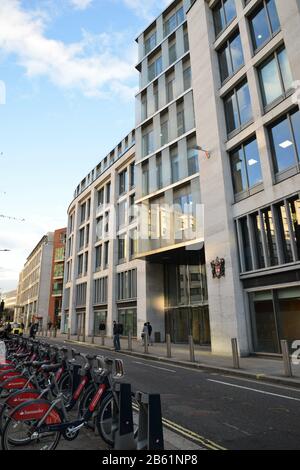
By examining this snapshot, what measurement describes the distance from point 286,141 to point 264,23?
23.2 ft

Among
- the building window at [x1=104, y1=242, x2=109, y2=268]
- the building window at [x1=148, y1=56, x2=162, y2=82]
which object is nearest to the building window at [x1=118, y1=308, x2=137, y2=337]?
the building window at [x1=104, y1=242, x2=109, y2=268]

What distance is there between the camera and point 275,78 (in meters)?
16.0

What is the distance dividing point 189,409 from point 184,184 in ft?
56.9

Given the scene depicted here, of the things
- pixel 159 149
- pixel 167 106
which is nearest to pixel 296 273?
pixel 159 149

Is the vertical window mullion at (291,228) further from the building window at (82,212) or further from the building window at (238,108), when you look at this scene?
the building window at (82,212)

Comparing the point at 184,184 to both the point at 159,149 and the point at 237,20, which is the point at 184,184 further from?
the point at 237,20

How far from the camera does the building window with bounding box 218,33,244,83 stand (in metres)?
18.7

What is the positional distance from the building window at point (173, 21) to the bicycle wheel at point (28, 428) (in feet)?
95.0

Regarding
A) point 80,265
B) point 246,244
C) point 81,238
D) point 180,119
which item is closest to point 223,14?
point 180,119

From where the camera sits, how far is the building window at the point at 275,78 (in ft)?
50.0

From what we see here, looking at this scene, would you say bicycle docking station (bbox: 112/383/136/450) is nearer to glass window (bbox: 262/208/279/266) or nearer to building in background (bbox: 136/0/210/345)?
glass window (bbox: 262/208/279/266)

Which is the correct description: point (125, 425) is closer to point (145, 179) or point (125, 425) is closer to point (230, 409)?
point (230, 409)

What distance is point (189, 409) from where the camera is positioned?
6.55 m

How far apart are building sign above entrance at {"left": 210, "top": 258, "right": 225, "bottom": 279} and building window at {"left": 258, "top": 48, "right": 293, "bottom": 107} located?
838 centimetres
